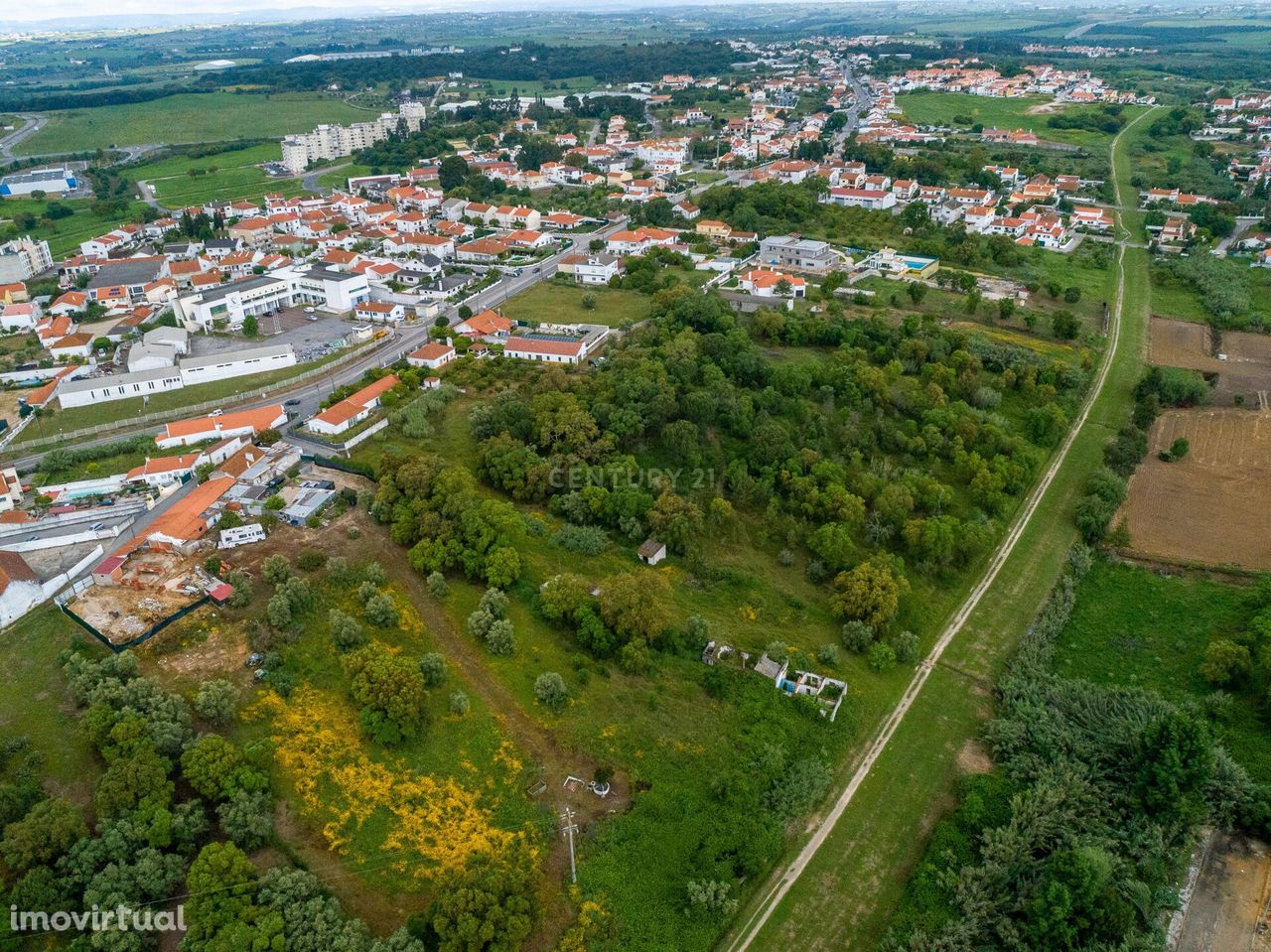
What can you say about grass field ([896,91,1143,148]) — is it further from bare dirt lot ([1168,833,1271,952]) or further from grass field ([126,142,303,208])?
bare dirt lot ([1168,833,1271,952])

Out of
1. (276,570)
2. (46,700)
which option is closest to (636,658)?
(276,570)

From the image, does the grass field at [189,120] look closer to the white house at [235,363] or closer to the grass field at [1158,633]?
the white house at [235,363]

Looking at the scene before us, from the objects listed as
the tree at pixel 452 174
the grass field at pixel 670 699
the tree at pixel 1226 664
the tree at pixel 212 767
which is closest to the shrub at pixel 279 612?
the grass field at pixel 670 699

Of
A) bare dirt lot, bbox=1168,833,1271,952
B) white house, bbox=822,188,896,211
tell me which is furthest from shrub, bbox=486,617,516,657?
white house, bbox=822,188,896,211

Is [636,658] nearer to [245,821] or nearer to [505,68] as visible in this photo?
[245,821]

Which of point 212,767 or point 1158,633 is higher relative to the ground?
point 212,767

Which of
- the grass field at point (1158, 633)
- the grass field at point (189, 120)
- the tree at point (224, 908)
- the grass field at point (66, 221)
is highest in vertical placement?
the grass field at point (189, 120)
